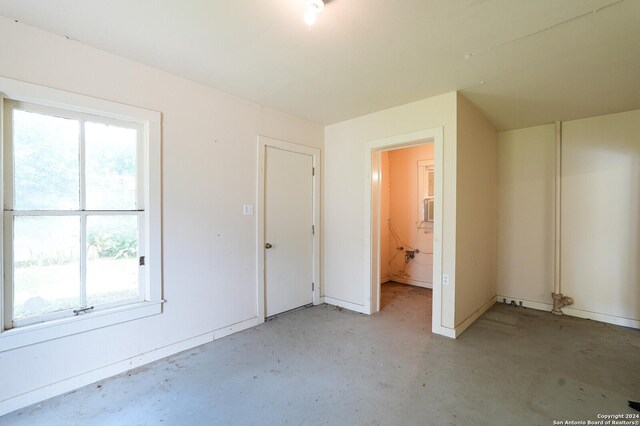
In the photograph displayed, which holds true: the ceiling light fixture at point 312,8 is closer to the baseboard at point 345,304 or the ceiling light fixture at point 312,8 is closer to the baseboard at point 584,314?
the baseboard at point 345,304

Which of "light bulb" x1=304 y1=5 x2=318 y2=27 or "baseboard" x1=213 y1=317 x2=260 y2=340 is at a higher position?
"light bulb" x1=304 y1=5 x2=318 y2=27

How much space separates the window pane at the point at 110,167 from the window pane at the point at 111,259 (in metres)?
0.14

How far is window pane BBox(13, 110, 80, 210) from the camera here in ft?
6.43

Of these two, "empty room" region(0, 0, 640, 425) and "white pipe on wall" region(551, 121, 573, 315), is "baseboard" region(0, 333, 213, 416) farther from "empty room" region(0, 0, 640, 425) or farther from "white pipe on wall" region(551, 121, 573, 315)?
"white pipe on wall" region(551, 121, 573, 315)

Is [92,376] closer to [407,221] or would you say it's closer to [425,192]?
[407,221]

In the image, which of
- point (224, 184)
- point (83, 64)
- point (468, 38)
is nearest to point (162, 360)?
point (224, 184)

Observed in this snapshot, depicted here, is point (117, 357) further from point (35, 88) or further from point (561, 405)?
point (561, 405)

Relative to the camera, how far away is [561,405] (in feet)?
6.26

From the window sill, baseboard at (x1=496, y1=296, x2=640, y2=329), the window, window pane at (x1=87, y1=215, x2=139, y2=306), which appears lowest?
baseboard at (x1=496, y1=296, x2=640, y2=329)

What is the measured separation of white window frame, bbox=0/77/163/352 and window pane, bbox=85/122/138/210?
7cm

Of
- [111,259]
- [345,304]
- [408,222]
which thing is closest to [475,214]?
[408,222]

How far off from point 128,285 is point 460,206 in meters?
3.24

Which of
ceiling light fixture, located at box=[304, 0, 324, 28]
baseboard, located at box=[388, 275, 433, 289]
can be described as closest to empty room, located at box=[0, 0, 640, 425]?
ceiling light fixture, located at box=[304, 0, 324, 28]

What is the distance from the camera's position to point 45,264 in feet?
6.72
